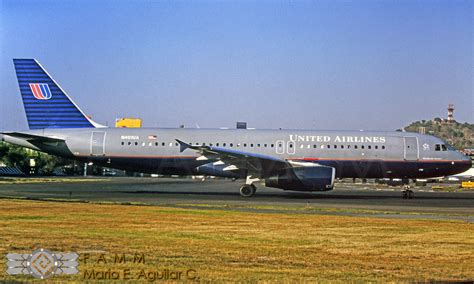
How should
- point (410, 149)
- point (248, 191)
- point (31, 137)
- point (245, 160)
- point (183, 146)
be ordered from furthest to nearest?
point (410, 149)
point (31, 137)
point (183, 146)
point (248, 191)
point (245, 160)

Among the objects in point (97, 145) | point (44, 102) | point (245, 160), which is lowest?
point (245, 160)

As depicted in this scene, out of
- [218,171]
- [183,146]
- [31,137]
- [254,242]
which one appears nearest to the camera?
[254,242]

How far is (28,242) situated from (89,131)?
85.6 ft

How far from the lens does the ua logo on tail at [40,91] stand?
42406 millimetres

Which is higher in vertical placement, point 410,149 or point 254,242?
point 410,149

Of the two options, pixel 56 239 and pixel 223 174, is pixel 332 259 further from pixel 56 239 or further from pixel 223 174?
pixel 223 174

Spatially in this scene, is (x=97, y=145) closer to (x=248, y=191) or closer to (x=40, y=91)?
(x=40, y=91)

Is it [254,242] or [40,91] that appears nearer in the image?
[254,242]

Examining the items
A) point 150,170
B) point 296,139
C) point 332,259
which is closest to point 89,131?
point 150,170

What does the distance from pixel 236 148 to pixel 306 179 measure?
18.4ft

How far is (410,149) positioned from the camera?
4106 cm

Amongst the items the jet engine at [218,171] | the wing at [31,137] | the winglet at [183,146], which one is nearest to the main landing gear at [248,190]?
the jet engine at [218,171]

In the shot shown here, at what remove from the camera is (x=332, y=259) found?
14.2m

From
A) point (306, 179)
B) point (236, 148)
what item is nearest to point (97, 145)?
point (236, 148)
